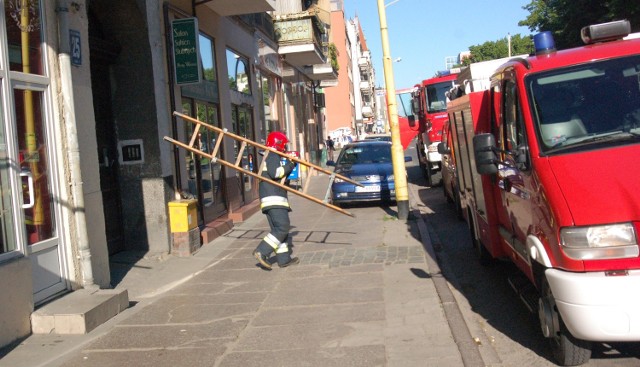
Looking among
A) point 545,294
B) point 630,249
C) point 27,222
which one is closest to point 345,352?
point 545,294

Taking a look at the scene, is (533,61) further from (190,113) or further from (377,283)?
(190,113)

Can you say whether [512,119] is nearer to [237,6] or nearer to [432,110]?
[237,6]

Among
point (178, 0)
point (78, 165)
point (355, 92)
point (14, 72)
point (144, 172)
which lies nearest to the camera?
point (14, 72)

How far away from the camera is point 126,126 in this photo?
1017 centimetres

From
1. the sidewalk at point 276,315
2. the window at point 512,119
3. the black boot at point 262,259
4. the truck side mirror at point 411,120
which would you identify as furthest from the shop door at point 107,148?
the truck side mirror at point 411,120

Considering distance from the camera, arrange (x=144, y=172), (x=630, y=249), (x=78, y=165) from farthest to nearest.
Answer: (x=144, y=172) < (x=78, y=165) < (x=630, y=249)

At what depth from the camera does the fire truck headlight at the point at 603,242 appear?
416cm

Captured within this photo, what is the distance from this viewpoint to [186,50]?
35.9 feet

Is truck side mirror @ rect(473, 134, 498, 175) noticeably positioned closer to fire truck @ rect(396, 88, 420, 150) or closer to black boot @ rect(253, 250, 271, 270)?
black boot @ rect(253, 250, 271, 270)

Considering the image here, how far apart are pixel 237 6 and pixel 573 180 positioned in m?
10.8

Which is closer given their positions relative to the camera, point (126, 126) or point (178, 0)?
point (126, 126)

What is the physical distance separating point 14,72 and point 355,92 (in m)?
68.0

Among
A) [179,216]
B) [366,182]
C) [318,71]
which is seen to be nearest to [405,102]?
[318,71]

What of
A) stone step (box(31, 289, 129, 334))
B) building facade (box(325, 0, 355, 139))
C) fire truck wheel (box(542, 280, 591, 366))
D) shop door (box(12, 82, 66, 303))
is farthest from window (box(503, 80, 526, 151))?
building facade (box(325, 0, 355, 139))
